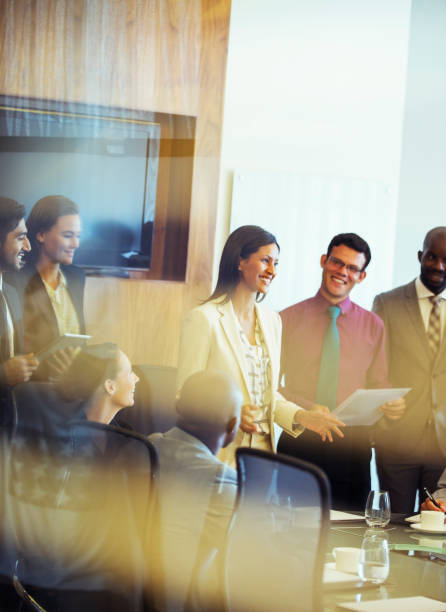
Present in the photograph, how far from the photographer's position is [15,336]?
2.36 ft

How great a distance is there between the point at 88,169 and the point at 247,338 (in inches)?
9.1

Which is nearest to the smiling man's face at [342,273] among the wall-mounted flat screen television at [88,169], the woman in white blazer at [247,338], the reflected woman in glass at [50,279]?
the woman in white blazer at [247,338]

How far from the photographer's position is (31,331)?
716 millimetres

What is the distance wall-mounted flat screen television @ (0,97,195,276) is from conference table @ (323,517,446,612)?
0.37 meters

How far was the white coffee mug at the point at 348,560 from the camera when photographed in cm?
66

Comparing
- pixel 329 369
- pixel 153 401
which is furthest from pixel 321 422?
pixel 153 401

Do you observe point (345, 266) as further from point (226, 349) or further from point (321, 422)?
point (226, 349)

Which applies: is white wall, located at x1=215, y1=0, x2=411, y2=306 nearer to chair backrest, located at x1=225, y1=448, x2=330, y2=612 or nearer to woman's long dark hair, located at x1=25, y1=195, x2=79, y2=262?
woman's long dark hair, located at x1=25, y1=195, x2=79, y2=262

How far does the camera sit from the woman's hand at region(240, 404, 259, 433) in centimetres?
73

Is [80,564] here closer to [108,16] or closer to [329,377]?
[329,377]

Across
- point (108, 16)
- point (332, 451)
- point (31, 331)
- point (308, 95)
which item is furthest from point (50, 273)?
point (308, 95)

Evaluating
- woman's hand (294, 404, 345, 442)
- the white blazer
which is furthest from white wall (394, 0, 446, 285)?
the white blazer

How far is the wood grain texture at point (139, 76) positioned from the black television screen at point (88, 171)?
27 millimetres

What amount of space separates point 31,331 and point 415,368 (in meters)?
0.69
